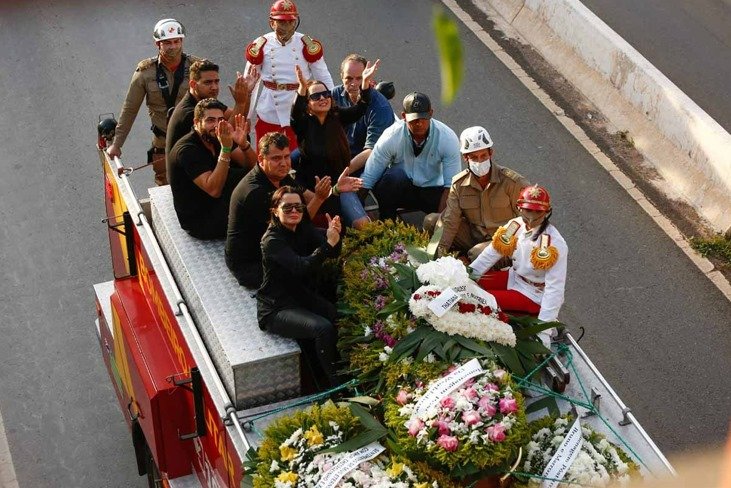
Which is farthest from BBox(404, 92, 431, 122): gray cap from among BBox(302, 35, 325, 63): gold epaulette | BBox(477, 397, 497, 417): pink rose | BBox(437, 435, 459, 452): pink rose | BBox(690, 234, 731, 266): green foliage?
BBox(690, 234, 731, 266): green foliage

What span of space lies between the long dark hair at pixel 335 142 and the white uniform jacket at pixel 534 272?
1.24 m

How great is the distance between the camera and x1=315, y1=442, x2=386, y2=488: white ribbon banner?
4.53m

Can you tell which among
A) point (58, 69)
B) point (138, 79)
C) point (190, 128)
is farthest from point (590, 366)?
point (58, 69)

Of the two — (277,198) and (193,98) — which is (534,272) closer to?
(277,198)

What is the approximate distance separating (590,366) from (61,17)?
911 centimetres

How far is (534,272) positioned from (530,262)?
0.25 feet

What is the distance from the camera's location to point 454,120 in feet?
34.8

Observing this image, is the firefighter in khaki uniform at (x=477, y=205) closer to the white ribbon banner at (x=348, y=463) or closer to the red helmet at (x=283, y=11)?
the white ribbon banner at (x=348, y=463)

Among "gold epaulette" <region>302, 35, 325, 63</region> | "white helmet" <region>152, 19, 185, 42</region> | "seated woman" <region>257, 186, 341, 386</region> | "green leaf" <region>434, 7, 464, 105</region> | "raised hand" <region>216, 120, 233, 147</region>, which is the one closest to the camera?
"green leaf" <region>434, 7, 464, 105</region>

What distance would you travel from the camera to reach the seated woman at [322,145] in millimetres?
6469

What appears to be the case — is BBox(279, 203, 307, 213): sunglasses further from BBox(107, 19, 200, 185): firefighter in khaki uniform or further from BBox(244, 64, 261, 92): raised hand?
BBox(107, 19, 200, 185): firefighter in khaki uniform

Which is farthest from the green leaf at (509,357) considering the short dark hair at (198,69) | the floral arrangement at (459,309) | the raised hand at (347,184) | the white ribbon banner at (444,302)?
the short dark hair at (198,69)

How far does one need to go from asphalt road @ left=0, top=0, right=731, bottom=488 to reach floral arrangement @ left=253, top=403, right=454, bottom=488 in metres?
2.91

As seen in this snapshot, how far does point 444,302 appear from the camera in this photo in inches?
199
